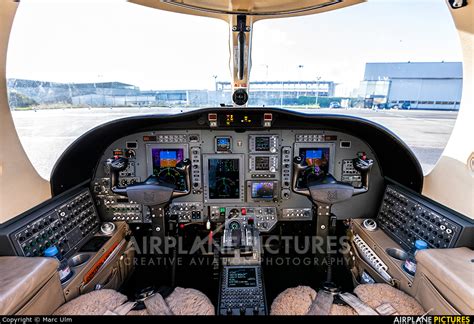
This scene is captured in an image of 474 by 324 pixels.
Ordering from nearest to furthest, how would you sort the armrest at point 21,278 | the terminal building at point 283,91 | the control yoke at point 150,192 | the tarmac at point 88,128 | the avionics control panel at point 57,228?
1. the armrest at point 21,278
2. the avionics control panel at point 57,228
3. the tarmac at point 88,128
4. the control yoke at point 150,192
5. the terminal building at point 283,91

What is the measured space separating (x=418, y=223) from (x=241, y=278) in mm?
1266

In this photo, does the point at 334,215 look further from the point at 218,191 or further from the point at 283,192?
the point at 218,191

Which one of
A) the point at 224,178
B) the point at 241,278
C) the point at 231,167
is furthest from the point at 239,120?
the point at 241,278

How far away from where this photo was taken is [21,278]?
3.26 feet

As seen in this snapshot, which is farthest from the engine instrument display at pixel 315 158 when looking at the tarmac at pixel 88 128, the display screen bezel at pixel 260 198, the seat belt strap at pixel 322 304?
the seat belt strap at pixel 322 304

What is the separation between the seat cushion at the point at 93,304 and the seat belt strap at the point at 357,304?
1.11 meters

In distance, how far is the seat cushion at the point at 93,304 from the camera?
1149 millimetres

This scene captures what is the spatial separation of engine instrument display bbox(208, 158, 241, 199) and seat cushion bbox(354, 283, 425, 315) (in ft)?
4.61

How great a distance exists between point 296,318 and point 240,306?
1.53 ft

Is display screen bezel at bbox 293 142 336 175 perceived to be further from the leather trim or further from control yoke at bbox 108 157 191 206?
the leather trim

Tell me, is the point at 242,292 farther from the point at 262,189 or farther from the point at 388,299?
the point at 262,189

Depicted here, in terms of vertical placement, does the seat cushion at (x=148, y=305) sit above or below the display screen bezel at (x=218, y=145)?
below

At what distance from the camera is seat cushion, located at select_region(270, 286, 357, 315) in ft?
3.77

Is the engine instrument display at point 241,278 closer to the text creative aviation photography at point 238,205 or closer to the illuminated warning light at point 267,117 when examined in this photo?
the text creative aviation photography at point 238,205
